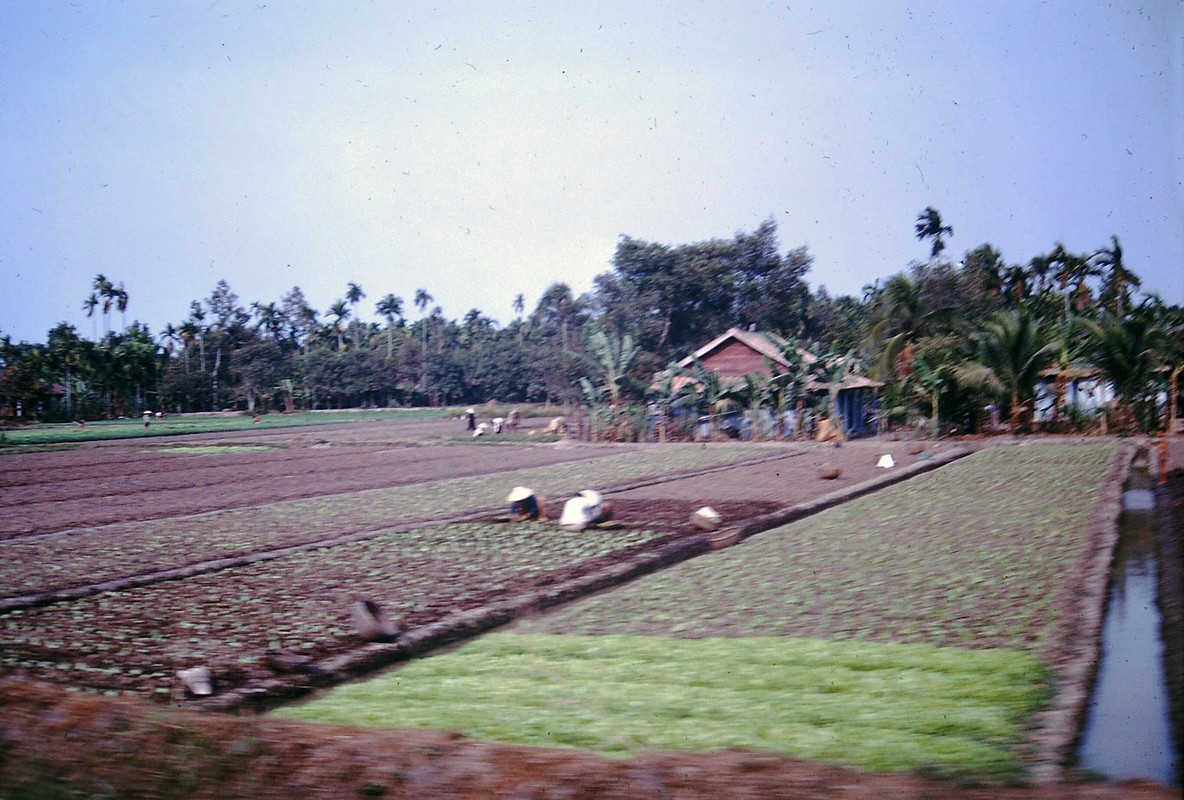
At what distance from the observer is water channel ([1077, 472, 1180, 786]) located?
152 inches

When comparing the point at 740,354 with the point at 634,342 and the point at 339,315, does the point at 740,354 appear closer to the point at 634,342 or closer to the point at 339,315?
the point at 634,342

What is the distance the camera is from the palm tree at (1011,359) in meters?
13.0

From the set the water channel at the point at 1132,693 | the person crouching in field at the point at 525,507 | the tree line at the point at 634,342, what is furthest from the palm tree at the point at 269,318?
the water channel at the point at 1132,693

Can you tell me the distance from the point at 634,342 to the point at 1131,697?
762cm

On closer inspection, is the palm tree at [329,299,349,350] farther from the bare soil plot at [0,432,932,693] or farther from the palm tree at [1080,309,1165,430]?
the palm tree at [1080,309,1165,430]

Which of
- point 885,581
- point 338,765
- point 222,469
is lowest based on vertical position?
point 338,765

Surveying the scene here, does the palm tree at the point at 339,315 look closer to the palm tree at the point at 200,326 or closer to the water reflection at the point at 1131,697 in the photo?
the palm tree at the point at 200,326

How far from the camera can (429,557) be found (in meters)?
8.41

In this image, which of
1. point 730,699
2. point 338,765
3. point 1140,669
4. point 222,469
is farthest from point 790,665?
point 222,469

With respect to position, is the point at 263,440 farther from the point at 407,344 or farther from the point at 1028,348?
the point at 1028,348

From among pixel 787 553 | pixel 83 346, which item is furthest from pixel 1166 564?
pixel 83 346

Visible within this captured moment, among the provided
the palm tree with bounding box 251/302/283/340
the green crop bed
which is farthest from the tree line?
the green crop bed

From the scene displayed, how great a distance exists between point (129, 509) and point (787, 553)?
703cm

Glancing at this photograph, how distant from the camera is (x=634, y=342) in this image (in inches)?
463
